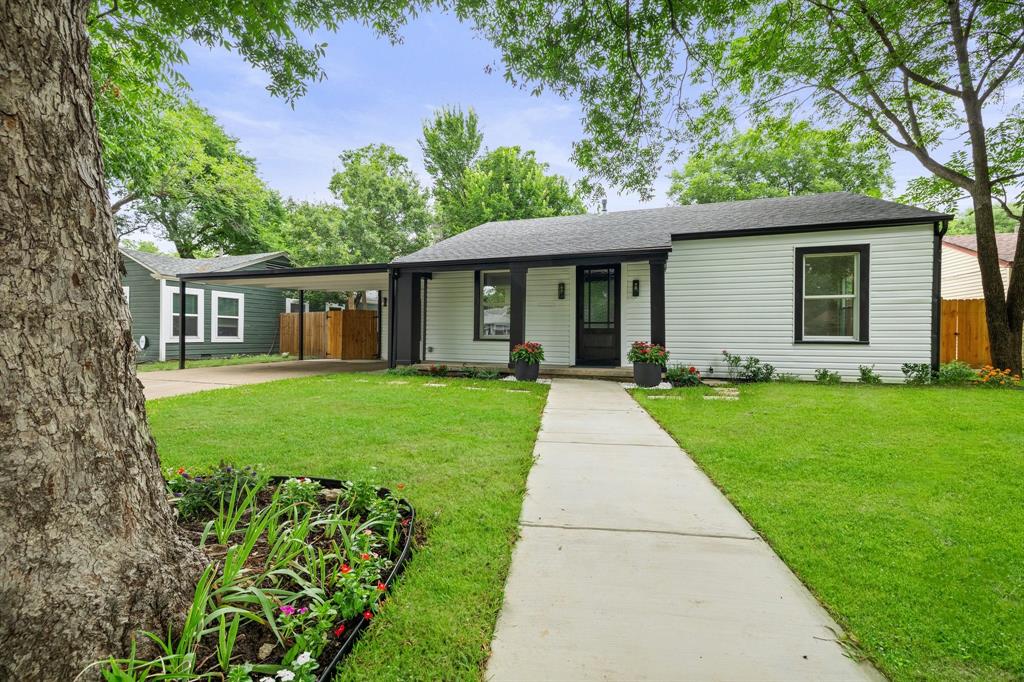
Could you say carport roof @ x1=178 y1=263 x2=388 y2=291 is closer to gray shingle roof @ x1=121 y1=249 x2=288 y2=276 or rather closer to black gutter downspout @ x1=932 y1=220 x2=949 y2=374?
gray shingle roof @ x1=121 y1=249 x2=288 y2=276

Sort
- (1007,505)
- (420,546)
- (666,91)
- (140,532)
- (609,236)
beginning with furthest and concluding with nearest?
(609,236) < (666,91) < (1007,505) < (420,546) < (140,532)

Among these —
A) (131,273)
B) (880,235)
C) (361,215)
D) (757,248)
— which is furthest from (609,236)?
(131,273)

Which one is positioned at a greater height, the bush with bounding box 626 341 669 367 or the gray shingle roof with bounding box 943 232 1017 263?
the gray shingle roof with bounding box 943 232 1017 263

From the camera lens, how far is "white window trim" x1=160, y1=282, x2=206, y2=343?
13625 millimetres

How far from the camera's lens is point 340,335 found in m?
15.4

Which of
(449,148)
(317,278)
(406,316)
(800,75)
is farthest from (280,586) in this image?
(449,148)

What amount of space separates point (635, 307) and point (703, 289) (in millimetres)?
1368

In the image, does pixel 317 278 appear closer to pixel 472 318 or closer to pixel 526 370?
pixel 472 318

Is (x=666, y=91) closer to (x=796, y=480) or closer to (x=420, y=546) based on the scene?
(x=796, y=480)

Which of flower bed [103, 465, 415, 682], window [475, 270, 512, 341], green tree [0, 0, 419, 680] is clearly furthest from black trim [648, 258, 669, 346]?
green tree [0, 0, 419, 680]

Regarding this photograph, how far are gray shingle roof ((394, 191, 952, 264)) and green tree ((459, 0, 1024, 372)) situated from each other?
2.10 meters

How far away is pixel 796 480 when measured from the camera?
3.20m

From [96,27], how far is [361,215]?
14579mm

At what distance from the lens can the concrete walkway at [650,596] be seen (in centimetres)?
146
